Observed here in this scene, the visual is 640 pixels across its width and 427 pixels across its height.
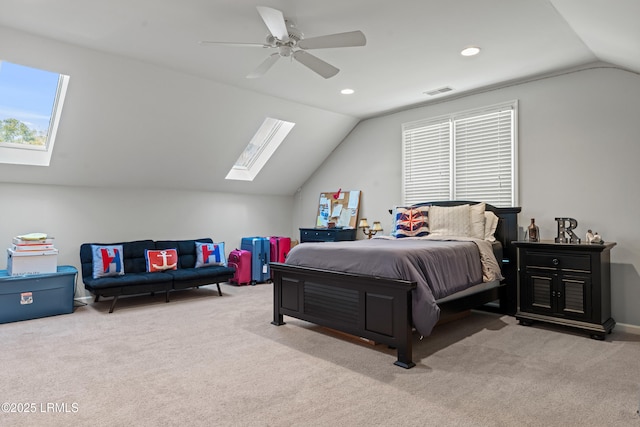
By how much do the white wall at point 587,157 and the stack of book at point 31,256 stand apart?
5199 millimetres

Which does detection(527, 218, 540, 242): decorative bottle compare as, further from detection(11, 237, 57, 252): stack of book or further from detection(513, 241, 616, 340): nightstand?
detection(11, 237, 57, 252): stack of book

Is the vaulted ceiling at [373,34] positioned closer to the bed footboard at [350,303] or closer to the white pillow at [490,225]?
the white pillow at [490,225]

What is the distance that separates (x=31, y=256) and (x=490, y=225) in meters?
5.02

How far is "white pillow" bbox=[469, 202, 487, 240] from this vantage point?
4.40 metres

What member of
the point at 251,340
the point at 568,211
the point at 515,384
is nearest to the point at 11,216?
the point at 251,340

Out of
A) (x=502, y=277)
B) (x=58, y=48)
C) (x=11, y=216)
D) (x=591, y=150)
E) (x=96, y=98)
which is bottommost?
(x=502, y=277)

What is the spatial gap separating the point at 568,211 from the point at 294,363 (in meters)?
3.33

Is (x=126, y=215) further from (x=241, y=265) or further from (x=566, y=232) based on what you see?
(x=566, y=232)

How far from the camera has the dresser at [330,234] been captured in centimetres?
608

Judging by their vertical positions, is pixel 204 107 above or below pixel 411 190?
above

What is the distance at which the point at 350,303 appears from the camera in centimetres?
334

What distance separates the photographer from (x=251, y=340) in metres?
3.51

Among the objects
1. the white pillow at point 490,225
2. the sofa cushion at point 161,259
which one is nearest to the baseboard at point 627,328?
the white pillow at point 490,225

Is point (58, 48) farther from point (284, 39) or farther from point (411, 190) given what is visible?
point (411, 190)
